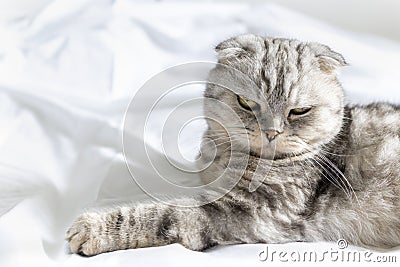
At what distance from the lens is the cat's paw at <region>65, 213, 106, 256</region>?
136cm

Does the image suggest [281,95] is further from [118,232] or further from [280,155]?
[118,232]

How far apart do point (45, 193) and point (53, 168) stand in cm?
14

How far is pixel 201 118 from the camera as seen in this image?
67.4 inches

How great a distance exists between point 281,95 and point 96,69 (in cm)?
85

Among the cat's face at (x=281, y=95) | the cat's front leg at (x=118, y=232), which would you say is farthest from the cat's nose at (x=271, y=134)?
the cat's front leg at (x=118, y=232)

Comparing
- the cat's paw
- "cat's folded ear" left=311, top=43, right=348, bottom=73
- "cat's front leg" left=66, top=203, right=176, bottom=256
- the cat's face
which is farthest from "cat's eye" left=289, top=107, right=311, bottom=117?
the cat's paw

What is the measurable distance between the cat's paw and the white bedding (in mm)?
227

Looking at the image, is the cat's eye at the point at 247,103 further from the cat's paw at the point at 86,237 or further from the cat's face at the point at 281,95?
the cat's paw at the point at 86,237

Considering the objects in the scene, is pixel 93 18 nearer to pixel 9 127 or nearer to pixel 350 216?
pixel 9 127

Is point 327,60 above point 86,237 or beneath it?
above

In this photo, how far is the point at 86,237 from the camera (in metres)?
1.38

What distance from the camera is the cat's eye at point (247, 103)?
1496mm

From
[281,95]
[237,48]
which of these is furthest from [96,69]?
[281,95]

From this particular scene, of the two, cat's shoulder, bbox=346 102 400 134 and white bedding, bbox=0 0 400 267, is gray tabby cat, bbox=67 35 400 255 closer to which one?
cat's shoulder, bbox=346 102 400 134
